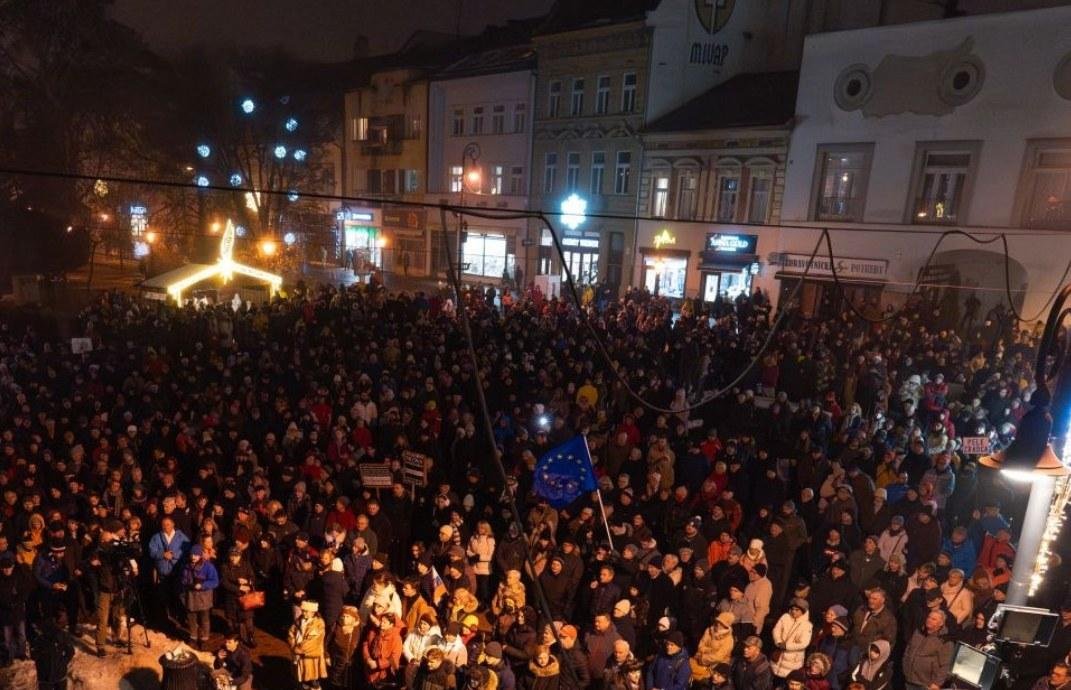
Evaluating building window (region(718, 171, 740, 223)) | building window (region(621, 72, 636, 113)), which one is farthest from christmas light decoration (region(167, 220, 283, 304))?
building window (region(718, 171, 740, 223))

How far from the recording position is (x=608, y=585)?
7.69 m

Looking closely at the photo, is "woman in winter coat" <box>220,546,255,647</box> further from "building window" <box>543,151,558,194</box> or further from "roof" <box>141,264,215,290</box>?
"building window" <box>543,151,558,194</box>

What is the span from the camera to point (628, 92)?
1193 inches

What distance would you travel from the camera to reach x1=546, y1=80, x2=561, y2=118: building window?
33.0 m

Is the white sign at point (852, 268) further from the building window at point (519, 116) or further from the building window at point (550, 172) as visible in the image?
the building window at point (519, 116)

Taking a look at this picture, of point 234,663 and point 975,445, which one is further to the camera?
point 975,445

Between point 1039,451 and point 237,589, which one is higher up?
point 1039,451

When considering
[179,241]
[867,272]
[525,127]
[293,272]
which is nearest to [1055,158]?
[867,272]

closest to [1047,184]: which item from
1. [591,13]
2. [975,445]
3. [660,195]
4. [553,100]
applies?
[660,195]

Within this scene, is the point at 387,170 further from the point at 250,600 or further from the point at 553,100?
the point at 250,600

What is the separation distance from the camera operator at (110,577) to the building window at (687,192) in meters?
23.2

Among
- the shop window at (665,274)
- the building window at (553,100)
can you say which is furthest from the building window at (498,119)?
the shop window at (665,274)

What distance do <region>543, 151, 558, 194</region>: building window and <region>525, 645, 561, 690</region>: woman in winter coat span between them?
94.9ft

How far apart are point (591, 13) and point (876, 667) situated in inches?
1201
